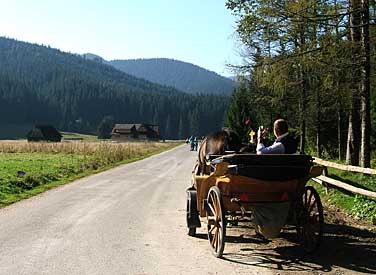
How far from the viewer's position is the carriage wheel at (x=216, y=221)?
7406 millimetres

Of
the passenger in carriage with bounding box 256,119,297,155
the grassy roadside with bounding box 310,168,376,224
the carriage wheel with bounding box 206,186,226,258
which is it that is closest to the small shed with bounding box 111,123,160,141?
the grassy roadside with bounding box 310,168,376,224

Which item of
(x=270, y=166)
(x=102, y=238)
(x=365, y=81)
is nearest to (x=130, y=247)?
(x=102, y=238)

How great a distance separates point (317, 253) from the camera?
7703 mm

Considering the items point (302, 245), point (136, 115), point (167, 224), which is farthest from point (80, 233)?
point (136, 115)

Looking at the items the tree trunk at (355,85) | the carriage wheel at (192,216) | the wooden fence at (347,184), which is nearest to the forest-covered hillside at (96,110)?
the tree trunk at (355,85)

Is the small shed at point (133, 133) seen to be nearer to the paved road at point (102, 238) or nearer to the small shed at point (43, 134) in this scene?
the small shed at point (43, 134)

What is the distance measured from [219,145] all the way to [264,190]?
2.81m

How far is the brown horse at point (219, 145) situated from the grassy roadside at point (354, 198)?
295 centimetres

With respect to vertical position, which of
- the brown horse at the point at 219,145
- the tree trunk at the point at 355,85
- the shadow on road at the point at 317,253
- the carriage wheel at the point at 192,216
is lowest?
the shadow on road at the point at 317,253

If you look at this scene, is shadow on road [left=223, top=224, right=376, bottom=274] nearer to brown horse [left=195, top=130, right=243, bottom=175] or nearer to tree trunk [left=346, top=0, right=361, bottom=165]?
brown horse [left=195, top=130, right=243, bottom=175]

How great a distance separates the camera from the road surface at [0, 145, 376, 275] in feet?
22.6

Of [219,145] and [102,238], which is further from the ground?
[219,145]

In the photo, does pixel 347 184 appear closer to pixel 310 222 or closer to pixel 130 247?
pixel 310 222

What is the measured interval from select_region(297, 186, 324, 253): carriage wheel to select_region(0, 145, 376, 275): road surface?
239 mm
